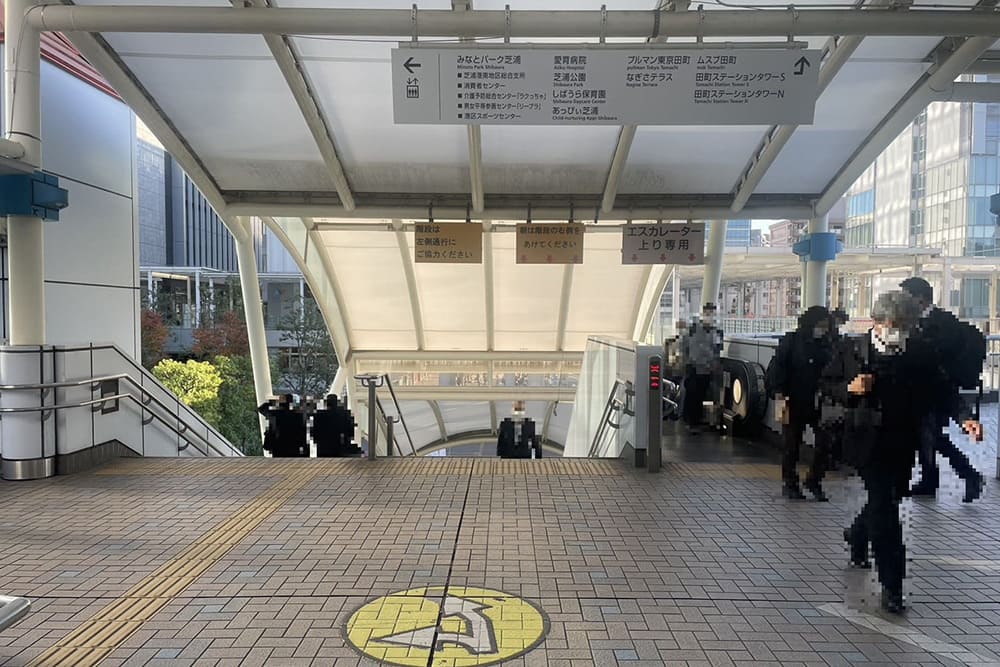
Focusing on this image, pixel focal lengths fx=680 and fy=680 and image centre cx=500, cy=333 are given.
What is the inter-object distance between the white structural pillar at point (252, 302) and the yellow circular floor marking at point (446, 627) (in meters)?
10.1

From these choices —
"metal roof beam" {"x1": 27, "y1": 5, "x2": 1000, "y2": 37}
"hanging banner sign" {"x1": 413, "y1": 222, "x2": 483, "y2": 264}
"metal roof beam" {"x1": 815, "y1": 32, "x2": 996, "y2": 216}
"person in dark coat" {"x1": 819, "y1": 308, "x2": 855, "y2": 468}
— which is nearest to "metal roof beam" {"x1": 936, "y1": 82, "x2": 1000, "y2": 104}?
"metal roof beam" {"x1": 815, "y1": 32, "x2": 996, "y2": 216}

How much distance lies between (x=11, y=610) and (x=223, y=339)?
2397 centimetres

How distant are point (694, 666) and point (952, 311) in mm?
3533

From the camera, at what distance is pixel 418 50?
5.37m

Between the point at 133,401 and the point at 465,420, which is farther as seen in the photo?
the point at 465,420

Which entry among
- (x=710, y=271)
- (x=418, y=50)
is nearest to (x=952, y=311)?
(x=418, y=50)

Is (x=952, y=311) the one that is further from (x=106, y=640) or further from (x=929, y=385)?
(x=106, y=640)

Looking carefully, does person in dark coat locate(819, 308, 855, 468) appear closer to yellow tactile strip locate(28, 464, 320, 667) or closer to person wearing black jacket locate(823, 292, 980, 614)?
person wearing black jacket locate(823, 292, 980, 614)

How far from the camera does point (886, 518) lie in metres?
3.52

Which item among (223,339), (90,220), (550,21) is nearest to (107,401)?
(90,220)

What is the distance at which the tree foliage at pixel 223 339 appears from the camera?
24.9m

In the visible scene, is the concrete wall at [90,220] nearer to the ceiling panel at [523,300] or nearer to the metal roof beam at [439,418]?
the ceiling panel at [523,300]

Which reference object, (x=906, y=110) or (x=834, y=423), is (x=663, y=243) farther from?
(x=834, y=423)

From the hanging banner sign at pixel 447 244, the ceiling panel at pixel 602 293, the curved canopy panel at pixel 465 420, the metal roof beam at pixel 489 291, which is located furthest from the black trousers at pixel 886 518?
the curved canopy panel at pixel 465 420
